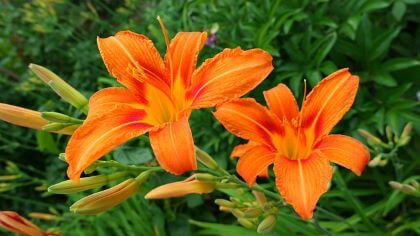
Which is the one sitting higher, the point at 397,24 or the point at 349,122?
the point at 397,24

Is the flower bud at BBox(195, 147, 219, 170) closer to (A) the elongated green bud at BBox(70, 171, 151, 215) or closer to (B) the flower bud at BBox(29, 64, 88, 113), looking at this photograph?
(A) the elongated green bud at BBox(70, 171, 151, 215)

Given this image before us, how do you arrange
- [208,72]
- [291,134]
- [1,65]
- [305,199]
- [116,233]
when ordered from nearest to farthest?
[305,199] < [208,72] < [291,134] < [116,233] < [1,65]

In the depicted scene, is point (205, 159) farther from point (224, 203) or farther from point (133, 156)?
point (133, 156)

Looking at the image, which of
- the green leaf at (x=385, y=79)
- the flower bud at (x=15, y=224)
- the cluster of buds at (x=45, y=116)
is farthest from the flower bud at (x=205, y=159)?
the green leaf at (x=385, y=79)

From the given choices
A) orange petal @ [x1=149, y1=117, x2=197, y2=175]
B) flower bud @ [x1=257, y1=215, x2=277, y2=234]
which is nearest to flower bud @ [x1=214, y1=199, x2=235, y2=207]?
flower bud @ [x1=257, y1=215, x2=277, y2=234]

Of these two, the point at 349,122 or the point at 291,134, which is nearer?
the point at 291,134

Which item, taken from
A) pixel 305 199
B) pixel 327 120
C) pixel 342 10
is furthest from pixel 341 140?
pixel 342 10

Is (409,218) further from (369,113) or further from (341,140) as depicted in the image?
(341,140)
